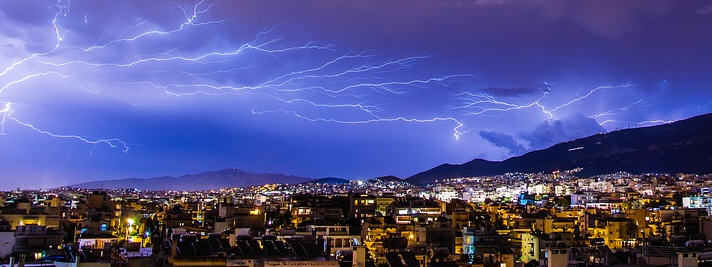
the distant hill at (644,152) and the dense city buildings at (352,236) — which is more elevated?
the distant hill at (644,152)

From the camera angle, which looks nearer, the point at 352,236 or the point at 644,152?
the point at 352,236

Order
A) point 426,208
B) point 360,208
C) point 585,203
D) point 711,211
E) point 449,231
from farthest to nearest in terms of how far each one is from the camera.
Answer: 1. point 585,203
2. point 711,211
3. point 360,208
4. point 426,208
5. point 449,231

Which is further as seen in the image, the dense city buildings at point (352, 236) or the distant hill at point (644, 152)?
the distant hill at point (644, 152)

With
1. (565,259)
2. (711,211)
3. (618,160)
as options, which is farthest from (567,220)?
(618,160)

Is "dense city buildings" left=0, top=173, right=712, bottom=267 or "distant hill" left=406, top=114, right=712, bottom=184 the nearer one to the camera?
"dense city buildings" left=0, top=173, right=712, bottom=267

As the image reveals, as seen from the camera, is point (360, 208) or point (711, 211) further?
point (711, 211)

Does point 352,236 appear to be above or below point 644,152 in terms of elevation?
below

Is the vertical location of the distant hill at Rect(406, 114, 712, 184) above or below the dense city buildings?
above

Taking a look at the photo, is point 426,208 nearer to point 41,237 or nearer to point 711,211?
point 711,211
